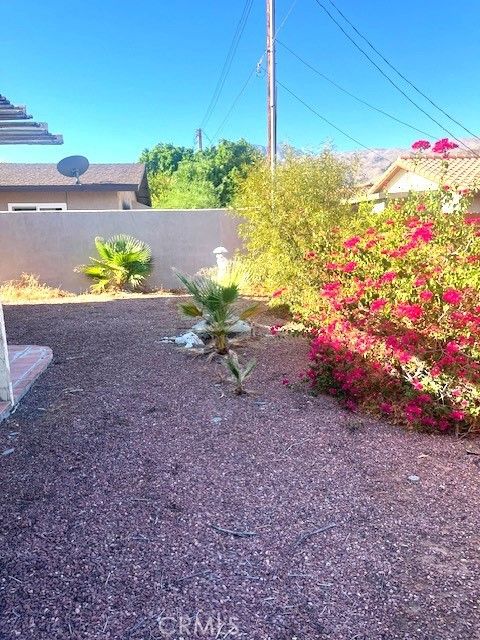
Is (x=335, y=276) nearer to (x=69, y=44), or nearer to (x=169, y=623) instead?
(x=169, y=623)

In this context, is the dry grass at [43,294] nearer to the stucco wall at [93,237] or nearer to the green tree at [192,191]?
the stucco wall at [93,237]

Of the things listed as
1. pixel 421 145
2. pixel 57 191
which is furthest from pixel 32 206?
pixel 421 145

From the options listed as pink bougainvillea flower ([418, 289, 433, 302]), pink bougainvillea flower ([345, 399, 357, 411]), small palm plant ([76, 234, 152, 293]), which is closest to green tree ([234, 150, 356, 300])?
small palm plant ([76, 234, 152, 293])

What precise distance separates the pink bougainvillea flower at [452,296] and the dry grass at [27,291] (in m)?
8.92

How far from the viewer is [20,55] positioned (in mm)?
14602

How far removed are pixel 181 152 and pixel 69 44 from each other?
2338cm

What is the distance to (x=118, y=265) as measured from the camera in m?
11.1

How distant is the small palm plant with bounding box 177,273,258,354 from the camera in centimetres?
595

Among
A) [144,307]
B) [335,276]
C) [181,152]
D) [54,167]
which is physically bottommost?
[144,307]

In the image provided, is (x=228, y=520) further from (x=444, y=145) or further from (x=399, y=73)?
(x=399, y=73)

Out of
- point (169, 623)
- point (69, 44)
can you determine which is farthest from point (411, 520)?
point (69, 44)

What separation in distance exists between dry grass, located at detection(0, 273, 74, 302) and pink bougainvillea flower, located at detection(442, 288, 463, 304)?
29.3ft

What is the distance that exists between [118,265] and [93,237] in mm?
1079

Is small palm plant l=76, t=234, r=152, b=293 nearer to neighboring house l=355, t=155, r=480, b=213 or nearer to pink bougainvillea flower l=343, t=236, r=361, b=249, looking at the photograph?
neighboring house l=355, t=155, r=480, b=213
